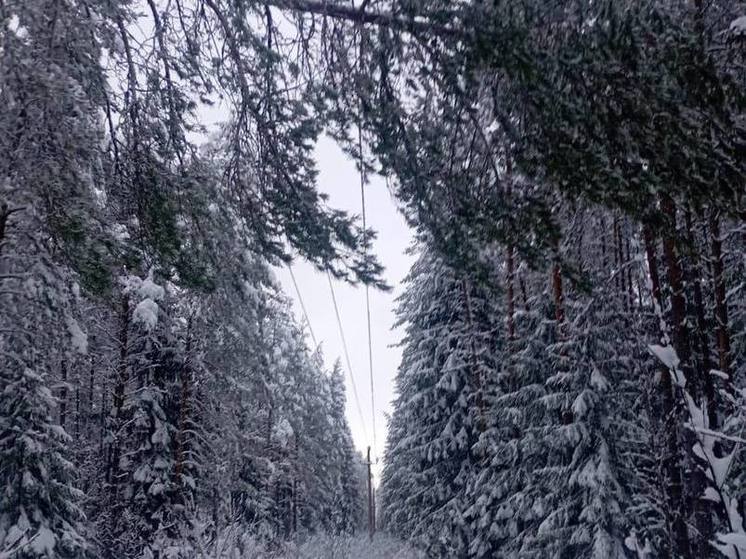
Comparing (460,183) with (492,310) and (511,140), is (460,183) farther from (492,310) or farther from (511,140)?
(492,310)

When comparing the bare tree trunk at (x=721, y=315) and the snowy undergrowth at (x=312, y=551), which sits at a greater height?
the bare tree trunk at (x=721, y=315)

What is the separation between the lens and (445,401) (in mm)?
20266

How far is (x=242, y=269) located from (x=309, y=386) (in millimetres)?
36034

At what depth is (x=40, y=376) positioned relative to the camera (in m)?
Answer: 12.3

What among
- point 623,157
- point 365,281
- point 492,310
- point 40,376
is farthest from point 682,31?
point 492,310

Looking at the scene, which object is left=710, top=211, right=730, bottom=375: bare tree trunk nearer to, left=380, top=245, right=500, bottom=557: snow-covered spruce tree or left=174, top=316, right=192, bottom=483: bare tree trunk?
left=380, top=245, right=500, bottom=557: snow-covered spruce tree

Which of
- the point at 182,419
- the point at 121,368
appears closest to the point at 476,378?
the point at 182,419

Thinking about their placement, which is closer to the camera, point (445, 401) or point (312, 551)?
point (312, 551)

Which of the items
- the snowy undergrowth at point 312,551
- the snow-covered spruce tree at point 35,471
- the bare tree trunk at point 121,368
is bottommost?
the snowy undergrowth at point 312,551

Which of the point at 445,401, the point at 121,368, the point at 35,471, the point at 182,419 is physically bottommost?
the point at 35,471

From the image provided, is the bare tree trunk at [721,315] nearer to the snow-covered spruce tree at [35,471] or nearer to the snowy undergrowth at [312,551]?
the snowy undergrowth at [312,551]

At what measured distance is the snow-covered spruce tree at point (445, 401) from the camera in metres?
18.8

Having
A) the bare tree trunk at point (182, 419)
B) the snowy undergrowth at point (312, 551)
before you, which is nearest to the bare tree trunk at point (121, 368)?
the bare tree trunk at point (182, 419)

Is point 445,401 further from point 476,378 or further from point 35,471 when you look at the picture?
point 35,471
